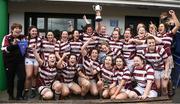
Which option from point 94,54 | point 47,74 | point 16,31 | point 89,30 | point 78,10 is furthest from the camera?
point 78,10

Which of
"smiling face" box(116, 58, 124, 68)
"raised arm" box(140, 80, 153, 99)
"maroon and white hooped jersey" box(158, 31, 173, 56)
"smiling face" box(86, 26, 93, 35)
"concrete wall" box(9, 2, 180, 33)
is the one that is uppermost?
"concrete wall" box(9, 2, 180, 33)

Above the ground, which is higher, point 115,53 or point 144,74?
point 115,53

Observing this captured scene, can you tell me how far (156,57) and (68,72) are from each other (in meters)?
1.81

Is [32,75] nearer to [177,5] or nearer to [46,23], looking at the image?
[46,23]

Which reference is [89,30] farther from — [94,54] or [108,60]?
[108,60]

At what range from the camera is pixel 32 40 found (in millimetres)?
8914

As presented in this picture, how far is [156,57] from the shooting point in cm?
886

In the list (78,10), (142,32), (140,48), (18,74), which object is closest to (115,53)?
(140,48)

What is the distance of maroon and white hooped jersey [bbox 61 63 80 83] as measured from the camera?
8.94 meters

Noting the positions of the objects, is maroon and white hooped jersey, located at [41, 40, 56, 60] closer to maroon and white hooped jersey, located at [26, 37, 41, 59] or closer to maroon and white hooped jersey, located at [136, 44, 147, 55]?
maroon and white hooped jersey, located at [26, 37, 41, 59]

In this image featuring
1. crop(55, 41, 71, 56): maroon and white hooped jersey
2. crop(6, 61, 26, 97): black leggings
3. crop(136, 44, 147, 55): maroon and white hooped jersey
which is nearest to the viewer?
crop(6, 61, 26, 97): black leggings

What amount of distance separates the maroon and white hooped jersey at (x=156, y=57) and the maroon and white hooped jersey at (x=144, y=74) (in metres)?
0.23

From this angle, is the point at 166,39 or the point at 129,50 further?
the point at 129,50

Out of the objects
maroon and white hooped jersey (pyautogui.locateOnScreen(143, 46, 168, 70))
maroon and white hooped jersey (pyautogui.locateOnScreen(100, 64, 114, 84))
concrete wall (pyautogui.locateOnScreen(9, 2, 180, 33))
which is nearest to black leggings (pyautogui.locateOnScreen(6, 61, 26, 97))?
maroon and white hooped jersey (pyautogui.locateOnScreen(100, 64, 114, 84))
